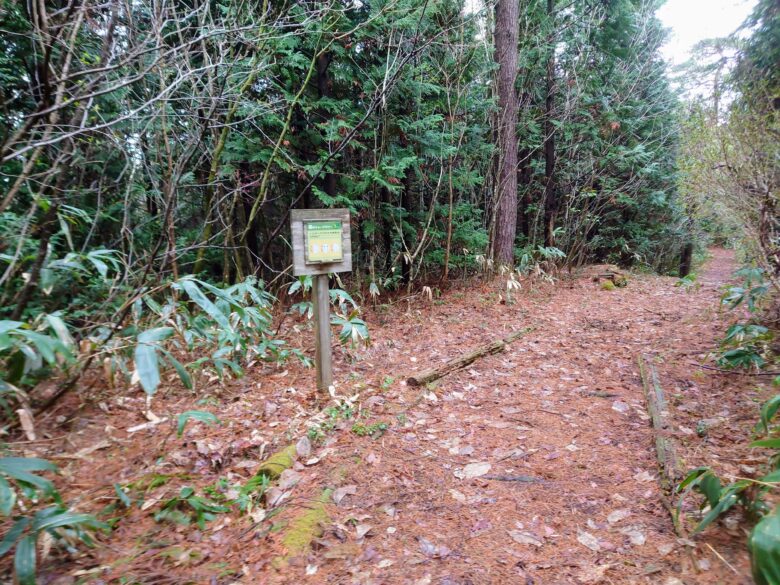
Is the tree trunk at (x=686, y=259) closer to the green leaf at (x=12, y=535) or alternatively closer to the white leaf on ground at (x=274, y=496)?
the white leaf on ground at (x=274, y=496)

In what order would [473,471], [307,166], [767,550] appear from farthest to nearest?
[307,166] → [473,471] → [767,550]

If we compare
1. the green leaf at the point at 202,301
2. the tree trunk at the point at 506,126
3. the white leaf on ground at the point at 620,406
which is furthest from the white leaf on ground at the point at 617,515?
the tree trunk at the point at 506,126

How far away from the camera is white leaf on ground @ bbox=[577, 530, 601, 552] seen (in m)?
2.18

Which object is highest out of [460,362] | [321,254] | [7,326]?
[321,254]

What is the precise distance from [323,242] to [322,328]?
2.52ft

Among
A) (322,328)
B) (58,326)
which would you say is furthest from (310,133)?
(58,326)

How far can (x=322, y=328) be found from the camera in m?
3.62

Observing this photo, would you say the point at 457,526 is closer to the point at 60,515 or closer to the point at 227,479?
the point at 227,479

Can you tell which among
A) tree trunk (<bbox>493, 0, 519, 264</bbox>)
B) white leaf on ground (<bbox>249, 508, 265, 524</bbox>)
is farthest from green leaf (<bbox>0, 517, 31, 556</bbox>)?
tree trunk (<bbox>493, 0, 519, 264</bbox>)

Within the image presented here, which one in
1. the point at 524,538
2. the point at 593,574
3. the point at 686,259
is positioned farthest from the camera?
the point at 686,259

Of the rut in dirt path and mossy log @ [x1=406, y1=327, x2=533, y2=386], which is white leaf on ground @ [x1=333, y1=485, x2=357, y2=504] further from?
mossy log @ [x1=406, y1=327, x2=533, y2=386]

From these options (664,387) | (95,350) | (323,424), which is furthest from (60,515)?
(664,387)

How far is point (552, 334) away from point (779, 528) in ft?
15.5

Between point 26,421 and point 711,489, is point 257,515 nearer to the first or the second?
point 26,421
